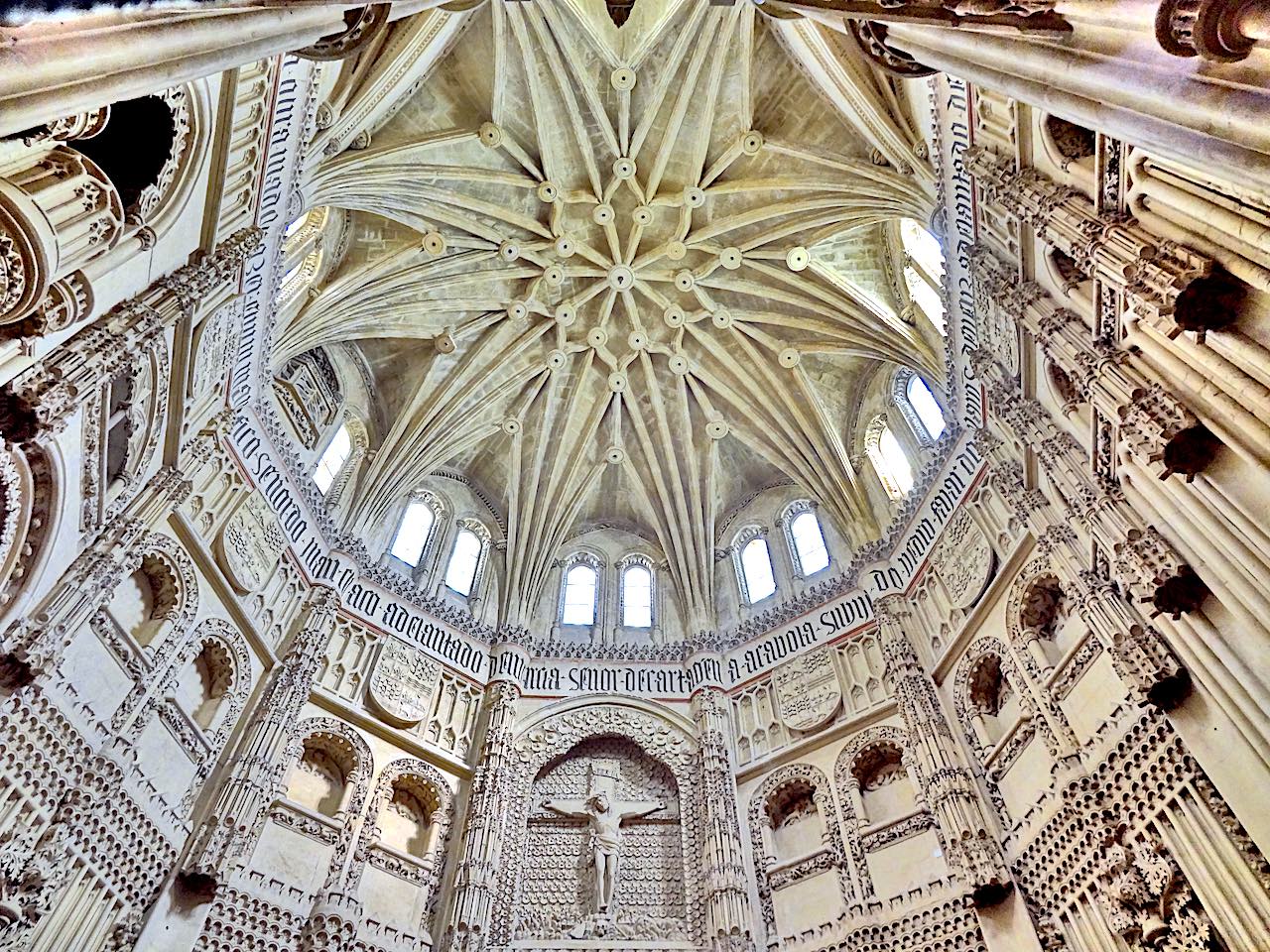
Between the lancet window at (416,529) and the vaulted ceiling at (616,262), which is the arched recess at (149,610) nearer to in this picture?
the vaulted ceiling at (616,262)

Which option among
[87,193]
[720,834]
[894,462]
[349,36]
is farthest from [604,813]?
[349,36]

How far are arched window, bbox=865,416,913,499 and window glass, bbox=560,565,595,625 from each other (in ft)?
23.7

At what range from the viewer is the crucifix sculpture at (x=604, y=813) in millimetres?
13359

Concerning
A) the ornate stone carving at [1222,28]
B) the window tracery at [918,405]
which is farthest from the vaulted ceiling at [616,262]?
the ornate stone carving at [1222,28]

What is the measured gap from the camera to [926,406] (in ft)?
55.1

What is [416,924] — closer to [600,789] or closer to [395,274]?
[600,789]

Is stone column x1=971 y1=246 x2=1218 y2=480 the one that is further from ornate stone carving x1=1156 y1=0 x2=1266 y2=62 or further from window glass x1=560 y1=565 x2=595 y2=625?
window glass x1=560 y1=565 x2=595 y2=625

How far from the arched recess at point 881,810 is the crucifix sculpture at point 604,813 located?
353 centimetres

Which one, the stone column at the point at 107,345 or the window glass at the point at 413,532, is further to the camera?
the window glass at the point at 413,532

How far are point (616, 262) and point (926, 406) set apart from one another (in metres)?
8.02

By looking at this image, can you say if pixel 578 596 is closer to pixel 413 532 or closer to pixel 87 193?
pixel 413 532

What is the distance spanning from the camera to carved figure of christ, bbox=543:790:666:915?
13344 mm

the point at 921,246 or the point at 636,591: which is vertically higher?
the point at 921,246

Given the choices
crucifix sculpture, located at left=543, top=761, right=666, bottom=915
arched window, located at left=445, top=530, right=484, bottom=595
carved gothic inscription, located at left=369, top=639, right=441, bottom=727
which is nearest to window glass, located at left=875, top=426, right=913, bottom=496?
crucifix sculpture, located at left=543, top=761, right=666, bottom=915
